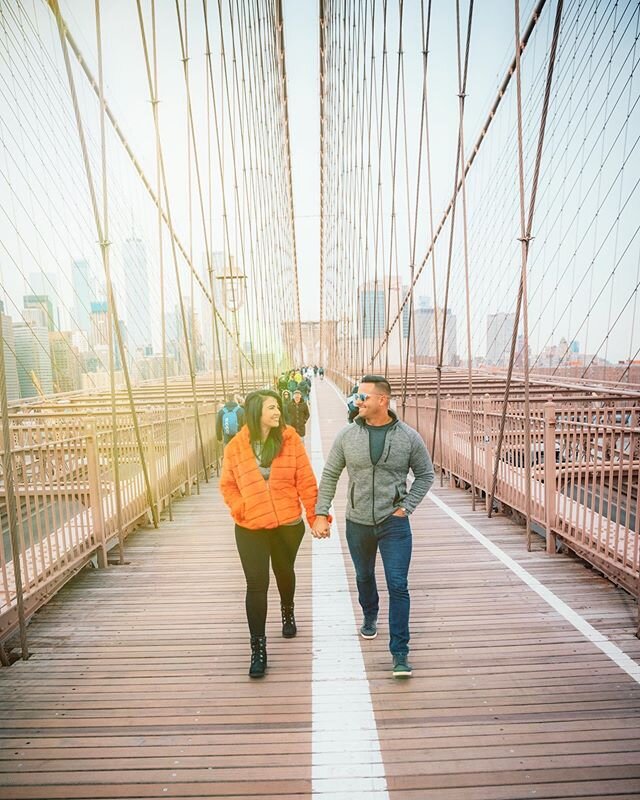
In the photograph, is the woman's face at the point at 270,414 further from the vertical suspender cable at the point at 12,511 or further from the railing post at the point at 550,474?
the railing post at the point at 550,474

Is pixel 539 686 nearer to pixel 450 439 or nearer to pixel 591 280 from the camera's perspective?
pixel 450 439

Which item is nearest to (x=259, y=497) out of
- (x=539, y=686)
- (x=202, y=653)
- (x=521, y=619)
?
(x=202, y=653)

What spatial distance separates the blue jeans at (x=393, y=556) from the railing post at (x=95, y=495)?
2257 millimetres

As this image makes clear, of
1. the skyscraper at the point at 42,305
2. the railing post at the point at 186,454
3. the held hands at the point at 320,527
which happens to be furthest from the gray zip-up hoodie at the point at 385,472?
the skyscraper at the point at 42,305

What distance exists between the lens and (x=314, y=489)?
2795 millimetres

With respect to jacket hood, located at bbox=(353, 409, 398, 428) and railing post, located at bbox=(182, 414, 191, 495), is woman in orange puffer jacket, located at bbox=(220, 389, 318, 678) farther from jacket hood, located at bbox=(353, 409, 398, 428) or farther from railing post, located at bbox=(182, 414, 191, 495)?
railing post, located at bbox=(182, 414, 191, 495)

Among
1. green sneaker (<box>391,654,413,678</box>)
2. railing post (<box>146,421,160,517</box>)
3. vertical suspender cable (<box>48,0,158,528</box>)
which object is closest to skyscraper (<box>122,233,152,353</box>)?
railing post (<box>146,421,160,517</box>)

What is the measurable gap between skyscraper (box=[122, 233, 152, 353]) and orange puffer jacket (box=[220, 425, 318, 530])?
54.2ft

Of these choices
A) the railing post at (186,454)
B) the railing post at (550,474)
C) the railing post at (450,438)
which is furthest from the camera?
the railing post at (186,454)

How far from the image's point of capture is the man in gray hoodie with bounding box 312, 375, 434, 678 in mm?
2557

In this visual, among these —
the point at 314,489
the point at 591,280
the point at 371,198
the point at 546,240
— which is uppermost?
the point at 371,198

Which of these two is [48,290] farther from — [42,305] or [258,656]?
[258,656]

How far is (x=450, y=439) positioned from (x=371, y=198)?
14581 millimetres

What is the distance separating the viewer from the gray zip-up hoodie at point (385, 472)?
2.59 metres
